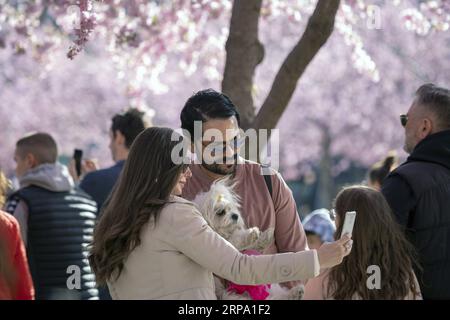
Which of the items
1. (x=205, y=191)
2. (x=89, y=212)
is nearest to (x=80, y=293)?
(x=89, y=212)

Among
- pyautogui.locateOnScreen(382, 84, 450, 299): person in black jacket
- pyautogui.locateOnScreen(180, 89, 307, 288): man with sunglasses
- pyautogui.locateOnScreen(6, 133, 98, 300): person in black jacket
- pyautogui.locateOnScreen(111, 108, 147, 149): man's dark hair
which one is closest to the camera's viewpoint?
pyautogui.locateOnScreen(180, 89, 307, 288): man with sunglasses

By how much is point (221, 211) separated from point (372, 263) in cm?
89

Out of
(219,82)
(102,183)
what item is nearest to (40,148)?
(102,183)

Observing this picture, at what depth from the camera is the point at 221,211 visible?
4004mm

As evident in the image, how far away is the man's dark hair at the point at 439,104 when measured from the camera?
16.4 ft

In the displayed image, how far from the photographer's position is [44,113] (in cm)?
2620

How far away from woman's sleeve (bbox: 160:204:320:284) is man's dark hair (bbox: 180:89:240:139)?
839 millimetres

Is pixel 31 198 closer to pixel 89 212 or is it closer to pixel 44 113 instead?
pixel 89 212

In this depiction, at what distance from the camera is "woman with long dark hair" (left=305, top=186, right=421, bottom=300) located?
442 cm

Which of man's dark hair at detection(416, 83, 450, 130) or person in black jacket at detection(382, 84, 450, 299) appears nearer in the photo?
person in black jacket at detection(382, 84, 450, 299)

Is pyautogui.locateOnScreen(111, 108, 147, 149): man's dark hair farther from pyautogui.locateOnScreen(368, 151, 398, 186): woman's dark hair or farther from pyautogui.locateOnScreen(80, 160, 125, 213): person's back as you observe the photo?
pyautogui.locateOnScreen(368, 151, 398, 186): woman's dark hair

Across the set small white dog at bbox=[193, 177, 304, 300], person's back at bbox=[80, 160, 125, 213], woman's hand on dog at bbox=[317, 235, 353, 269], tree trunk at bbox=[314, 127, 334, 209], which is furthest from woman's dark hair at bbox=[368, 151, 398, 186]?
tree trunk at bbox=[314, 127, 334, 209]

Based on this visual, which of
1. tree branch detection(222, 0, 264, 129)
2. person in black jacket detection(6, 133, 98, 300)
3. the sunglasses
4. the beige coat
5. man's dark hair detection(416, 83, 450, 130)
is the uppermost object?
tree branch detection(222, 0, 264, 129)

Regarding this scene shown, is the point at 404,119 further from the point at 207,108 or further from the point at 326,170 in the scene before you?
the point at 326,170
